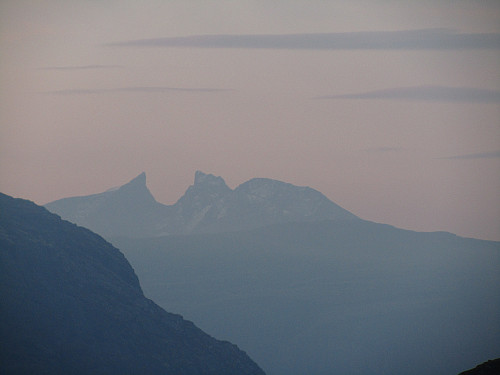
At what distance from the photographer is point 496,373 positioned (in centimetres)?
17450

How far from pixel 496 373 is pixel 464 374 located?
639 cm

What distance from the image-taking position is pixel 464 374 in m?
175
